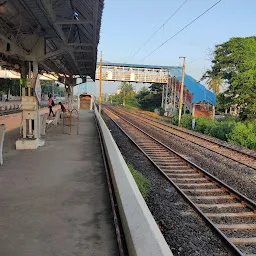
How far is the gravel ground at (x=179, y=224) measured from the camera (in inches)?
186

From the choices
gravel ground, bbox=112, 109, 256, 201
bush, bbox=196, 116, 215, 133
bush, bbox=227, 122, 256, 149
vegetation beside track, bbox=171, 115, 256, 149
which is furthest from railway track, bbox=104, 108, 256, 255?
bush, bbox=196, 116, 215, 133

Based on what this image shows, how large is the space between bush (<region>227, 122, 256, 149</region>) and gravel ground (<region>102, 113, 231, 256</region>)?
406 inches

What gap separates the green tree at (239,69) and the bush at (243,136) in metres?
7.96

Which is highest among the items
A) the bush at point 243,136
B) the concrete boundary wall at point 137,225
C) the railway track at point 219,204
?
the concrete boundary wall at point 137,225

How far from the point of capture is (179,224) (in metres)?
5.63

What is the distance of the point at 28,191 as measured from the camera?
5.14 metres

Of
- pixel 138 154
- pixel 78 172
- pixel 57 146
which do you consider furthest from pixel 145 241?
pixel 138 154

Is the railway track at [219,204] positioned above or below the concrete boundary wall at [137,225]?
below

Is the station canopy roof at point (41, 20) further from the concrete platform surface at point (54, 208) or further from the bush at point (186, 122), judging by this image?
the bush at point (186, 122)

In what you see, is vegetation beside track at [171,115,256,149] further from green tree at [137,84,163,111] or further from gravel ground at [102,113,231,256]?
green tree at [137,84,163,111]

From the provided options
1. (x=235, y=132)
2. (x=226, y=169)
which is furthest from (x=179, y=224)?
(x=235, y=132)

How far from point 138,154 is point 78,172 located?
615 centimetres

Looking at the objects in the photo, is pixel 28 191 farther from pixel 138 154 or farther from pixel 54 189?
pixel 138 154

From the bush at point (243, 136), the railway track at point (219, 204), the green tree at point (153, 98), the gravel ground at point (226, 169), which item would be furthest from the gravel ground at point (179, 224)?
the green tree at point (153, 98)
